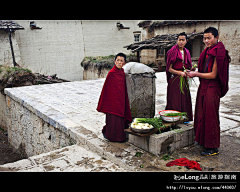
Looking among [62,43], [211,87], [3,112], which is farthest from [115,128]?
[62,43]

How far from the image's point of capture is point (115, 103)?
4.07 m

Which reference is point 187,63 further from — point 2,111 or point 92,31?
point 92,31

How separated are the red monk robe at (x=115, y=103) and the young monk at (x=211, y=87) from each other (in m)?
1.25

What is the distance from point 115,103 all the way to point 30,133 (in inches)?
176

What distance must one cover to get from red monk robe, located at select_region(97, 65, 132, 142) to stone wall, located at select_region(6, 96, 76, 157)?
1.21 m

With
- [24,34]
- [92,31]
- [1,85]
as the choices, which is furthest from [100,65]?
[1,85]

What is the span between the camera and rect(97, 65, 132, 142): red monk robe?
4051 millimetres

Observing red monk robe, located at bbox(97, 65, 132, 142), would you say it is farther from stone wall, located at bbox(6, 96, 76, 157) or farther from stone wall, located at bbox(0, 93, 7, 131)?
stone wall, located at bbox(0, 93, 7, 131)

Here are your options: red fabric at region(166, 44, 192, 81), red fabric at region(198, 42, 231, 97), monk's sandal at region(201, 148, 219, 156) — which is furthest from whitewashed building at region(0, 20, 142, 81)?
monk's sandal at region(201, 148, 219, 156)

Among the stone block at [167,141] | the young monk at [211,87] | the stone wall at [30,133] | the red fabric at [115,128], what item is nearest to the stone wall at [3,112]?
the stone wall at [30,133]

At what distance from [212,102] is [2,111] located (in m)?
9.87

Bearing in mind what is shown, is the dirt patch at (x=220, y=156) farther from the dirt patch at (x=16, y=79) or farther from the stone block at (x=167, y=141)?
the dirt patch at (x=16, y=79)
